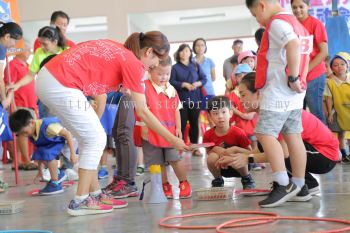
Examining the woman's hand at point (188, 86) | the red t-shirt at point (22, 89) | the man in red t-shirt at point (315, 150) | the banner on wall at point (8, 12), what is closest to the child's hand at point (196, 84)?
the woman's hand at point (188, 86)

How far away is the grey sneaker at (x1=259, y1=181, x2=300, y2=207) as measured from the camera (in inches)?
124

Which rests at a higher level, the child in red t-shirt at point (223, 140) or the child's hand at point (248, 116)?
the child's hand at point (248, 116)

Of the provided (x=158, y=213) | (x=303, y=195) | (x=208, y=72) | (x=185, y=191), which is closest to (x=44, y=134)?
(x=185, y=191)

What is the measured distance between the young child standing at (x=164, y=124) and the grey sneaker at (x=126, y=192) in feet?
0.65

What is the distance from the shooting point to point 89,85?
328 cm

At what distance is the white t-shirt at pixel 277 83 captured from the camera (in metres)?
3.25

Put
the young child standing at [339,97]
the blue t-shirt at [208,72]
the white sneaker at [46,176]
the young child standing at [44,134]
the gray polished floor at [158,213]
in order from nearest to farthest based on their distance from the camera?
the gray polished floor at [158,213], the young child standing at [44,134], the white sneaker at [46,176], the young child standing at [339,97], the blue t-shirt at [208,72]

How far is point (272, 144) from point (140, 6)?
8.98 meters

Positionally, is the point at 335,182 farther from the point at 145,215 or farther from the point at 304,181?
the point at 145,215

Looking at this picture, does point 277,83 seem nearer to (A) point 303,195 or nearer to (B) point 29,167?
(A) point 303,195

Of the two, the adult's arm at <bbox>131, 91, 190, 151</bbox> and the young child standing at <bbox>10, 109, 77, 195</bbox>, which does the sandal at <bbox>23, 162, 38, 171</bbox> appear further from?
the adult's arm at <bbox>131, 91, 190, 151</bbox>

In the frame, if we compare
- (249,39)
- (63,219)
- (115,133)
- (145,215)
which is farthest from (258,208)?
(249,39)

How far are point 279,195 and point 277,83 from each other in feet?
2.01

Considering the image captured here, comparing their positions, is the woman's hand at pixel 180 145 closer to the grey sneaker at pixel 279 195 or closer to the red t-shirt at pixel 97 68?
the red t-shirt at pixel 97 68
